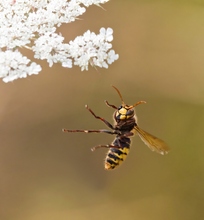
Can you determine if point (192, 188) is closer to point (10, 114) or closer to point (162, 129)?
point (162, 129)

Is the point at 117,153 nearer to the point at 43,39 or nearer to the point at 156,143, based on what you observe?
the point at 156,143

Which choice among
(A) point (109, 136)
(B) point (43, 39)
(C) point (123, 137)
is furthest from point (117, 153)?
(A) point (109, 136)

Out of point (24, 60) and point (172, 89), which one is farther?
point (172, 89)

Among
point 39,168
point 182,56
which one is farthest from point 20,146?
point 182,56

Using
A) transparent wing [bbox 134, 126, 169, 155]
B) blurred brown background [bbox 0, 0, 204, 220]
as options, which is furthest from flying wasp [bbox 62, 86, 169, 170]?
blurred brown background [bbox 0, 0, 204, 220]

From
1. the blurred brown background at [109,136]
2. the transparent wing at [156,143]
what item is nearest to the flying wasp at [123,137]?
the transparent wing at [156,143]

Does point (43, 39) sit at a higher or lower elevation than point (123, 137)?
higher
